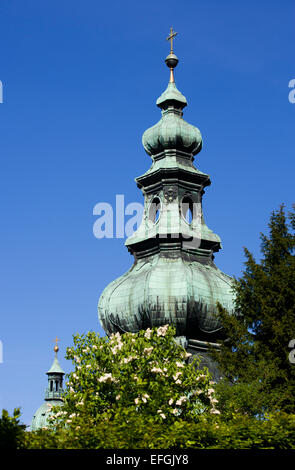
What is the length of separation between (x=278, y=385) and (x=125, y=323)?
22650mm

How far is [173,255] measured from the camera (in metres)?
69.7

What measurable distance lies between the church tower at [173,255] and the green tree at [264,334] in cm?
1208

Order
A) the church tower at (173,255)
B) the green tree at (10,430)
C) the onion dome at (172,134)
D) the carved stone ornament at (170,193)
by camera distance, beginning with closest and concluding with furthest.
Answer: the green tree at (10,430)
the church tower at (173,255)
the carved stone ornament at (170,193)
the onion dome at (172,134)

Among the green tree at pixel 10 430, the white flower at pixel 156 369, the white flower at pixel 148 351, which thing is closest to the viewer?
the green tree at pixel 10 430

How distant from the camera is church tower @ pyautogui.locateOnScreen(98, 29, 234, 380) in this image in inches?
2576

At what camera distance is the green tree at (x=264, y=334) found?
4531cm

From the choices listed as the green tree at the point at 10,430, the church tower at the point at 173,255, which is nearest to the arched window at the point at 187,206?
the church tower at the point at 173,255

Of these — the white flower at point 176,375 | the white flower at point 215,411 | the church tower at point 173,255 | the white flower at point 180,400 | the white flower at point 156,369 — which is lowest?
the white flower at point 215,411

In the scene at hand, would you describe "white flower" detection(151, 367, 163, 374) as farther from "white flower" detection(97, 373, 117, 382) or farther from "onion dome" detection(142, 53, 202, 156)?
"onion dome" detection(142, 53, 202, 156)

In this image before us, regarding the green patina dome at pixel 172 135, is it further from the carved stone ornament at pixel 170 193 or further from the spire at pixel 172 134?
the carved stone ornament at pixel 170 193

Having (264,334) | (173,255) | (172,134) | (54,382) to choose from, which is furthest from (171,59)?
(54,382)

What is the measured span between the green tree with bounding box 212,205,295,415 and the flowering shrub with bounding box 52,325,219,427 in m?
2.19

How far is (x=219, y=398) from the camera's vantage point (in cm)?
4662
